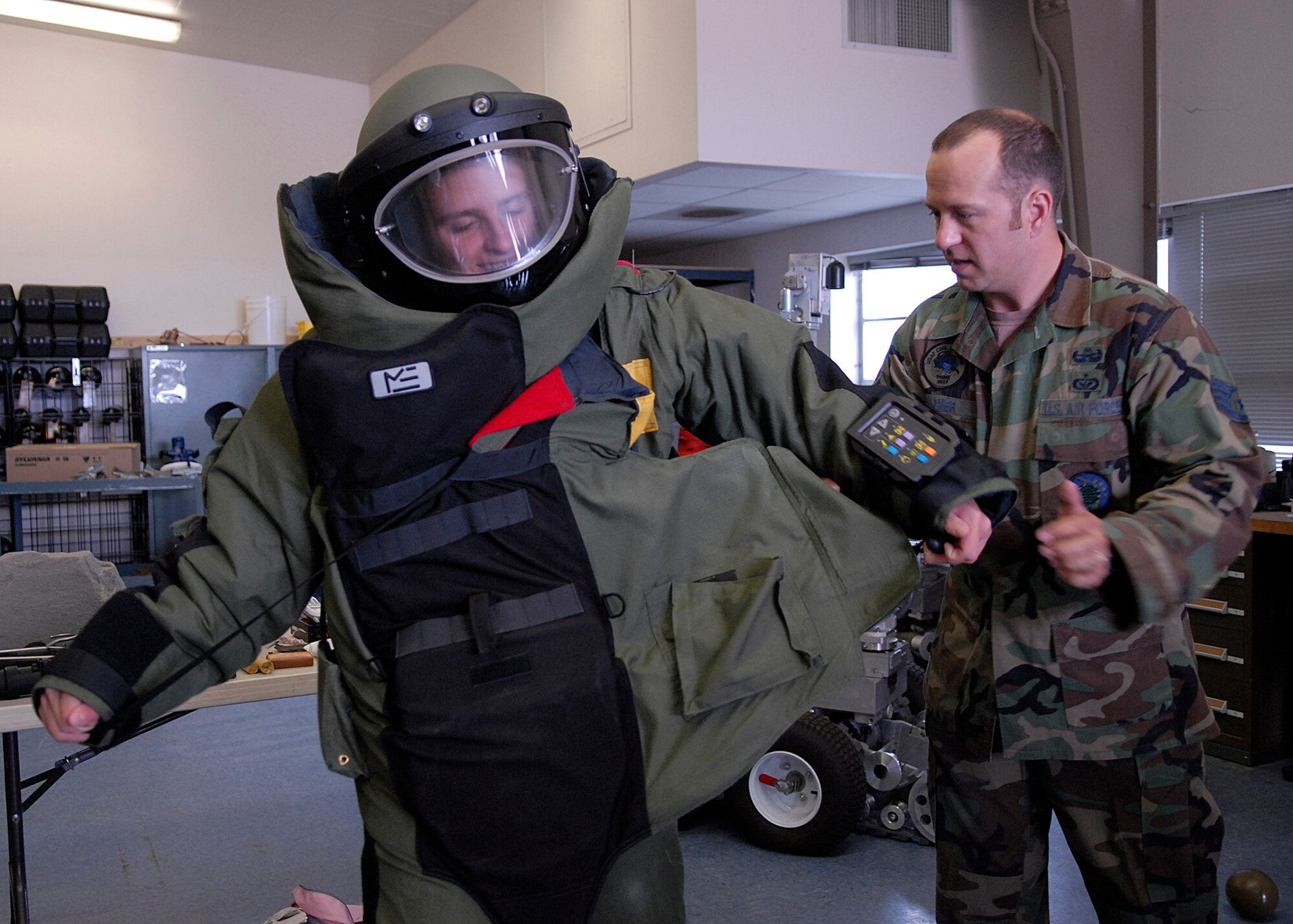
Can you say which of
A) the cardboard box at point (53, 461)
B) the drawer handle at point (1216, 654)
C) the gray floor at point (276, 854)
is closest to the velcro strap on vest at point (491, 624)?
the gray floor at point (276, 854)

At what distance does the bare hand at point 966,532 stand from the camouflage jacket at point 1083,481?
1.27 feet

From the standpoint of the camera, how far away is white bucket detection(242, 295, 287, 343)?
767 cm

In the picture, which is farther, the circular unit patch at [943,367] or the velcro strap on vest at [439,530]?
the circular unit patch at [943,367]

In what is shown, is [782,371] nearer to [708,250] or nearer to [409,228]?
[409,228]

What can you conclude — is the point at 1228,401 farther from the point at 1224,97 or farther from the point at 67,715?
the point at 1224,97

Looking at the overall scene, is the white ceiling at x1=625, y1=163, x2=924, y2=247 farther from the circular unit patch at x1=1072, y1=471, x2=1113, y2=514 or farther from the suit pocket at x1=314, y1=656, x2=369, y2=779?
the suit pocket at x1=314, y1=656, x2=369, y2=779

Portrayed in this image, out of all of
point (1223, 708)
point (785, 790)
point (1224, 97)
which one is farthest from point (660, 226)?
point (785, 790)

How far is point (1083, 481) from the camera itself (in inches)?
68.1

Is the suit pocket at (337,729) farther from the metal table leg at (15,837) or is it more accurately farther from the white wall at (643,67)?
the white wall at (643,67)

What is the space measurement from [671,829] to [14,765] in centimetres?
165

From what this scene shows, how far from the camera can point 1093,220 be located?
5.40 metres

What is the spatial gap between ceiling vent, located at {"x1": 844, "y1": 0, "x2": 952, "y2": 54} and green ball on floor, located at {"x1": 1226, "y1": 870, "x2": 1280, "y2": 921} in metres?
4.71

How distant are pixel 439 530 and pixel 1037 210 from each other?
1229 millimetres

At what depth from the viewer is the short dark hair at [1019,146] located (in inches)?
69.9
